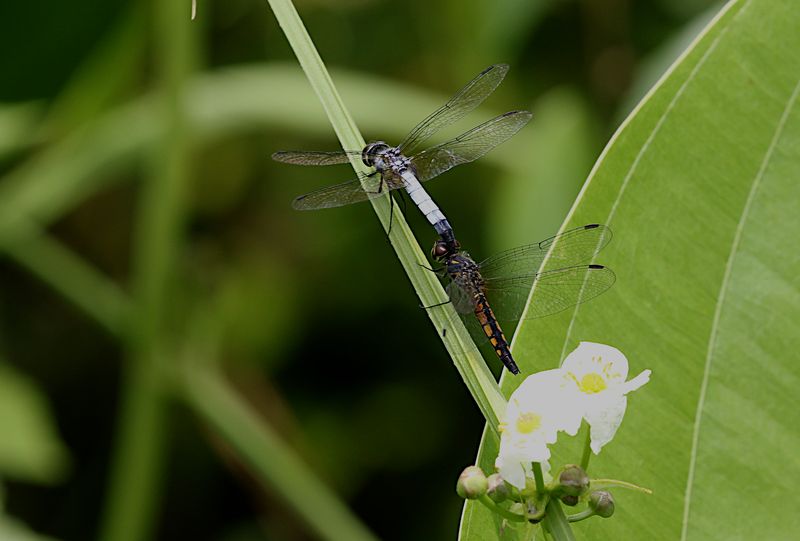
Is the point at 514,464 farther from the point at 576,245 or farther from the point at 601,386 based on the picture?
the point at 576,245

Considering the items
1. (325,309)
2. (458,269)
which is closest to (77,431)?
(325,309)

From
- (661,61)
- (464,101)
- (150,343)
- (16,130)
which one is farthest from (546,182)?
(16,130)

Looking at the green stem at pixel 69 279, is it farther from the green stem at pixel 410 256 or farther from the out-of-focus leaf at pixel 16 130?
the green stem at pixel 410 256

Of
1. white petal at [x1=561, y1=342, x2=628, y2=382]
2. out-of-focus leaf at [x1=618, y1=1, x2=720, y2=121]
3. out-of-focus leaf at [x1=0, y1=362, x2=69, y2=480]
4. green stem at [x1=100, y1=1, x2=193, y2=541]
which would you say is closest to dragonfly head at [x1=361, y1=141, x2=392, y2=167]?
white petal at [x1=561, y1=342, x2=628, y2=382]

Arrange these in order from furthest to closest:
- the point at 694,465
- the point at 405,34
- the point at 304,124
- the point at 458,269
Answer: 1. the point at 405,34
2. the point at 304,124
3. the point at 458,269
4. the point at 694,465

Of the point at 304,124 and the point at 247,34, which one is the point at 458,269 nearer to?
the point at 304,124

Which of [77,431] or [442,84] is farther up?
[442,84]

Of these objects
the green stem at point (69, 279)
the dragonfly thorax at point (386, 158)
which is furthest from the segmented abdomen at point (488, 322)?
the green stem at point (69, 279)
